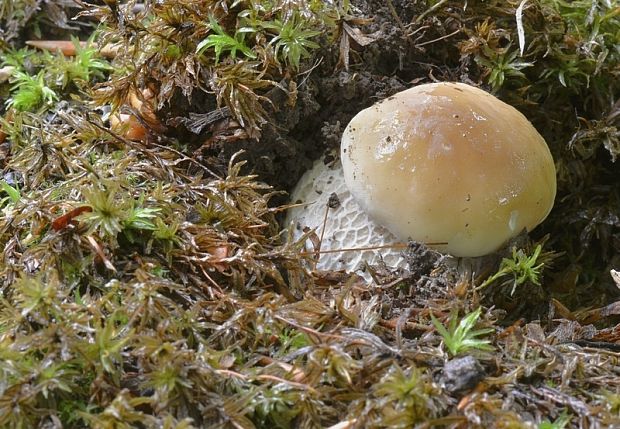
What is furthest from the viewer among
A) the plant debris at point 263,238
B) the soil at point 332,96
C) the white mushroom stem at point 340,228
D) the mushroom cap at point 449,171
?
the soil at point 332,96

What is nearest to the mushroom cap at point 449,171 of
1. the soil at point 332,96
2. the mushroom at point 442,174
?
the mushroom at point 442,174

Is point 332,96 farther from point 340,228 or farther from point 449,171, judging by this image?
point 449,171

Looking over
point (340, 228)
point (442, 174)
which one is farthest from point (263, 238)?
point (442, 174)

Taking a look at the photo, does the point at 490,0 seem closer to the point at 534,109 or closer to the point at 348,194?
the point at 534,109

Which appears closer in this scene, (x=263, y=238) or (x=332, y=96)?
(x=263, y=238)

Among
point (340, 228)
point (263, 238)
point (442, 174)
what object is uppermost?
point (442, 174)

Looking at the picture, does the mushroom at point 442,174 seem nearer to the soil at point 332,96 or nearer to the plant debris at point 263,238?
the plant debris at point 263,238

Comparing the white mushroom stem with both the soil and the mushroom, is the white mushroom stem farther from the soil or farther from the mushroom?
the soil

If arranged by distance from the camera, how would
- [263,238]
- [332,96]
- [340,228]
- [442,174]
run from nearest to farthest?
[442,174] → [263,238] → [340,228] → [332,96]
